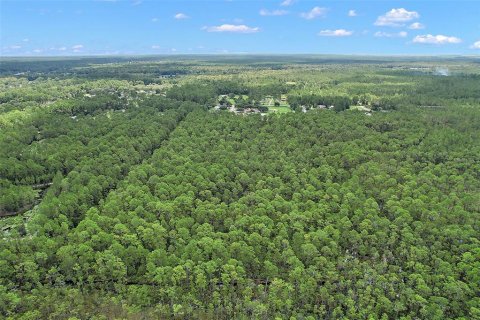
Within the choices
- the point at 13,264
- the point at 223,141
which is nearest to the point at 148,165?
the point at 223,141

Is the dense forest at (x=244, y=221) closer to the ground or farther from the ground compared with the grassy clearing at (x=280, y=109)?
closer to the ground

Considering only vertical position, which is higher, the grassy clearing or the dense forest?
the grassy clearing

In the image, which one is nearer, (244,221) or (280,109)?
(244,221)

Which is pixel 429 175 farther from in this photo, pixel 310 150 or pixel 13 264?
pixel 13 264

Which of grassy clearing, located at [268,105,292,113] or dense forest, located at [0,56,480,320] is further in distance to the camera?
grassy clearing, located at [268,105,292,113]

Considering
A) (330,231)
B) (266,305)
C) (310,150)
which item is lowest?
(266,305)

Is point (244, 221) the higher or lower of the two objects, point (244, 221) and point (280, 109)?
the lower

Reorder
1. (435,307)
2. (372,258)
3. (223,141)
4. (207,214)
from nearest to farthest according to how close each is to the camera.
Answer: (435,307) → (372,258) → (207,214) → (223,141)

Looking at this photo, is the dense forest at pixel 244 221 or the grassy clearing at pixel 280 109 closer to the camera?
the dense forest at pixel 244 221
